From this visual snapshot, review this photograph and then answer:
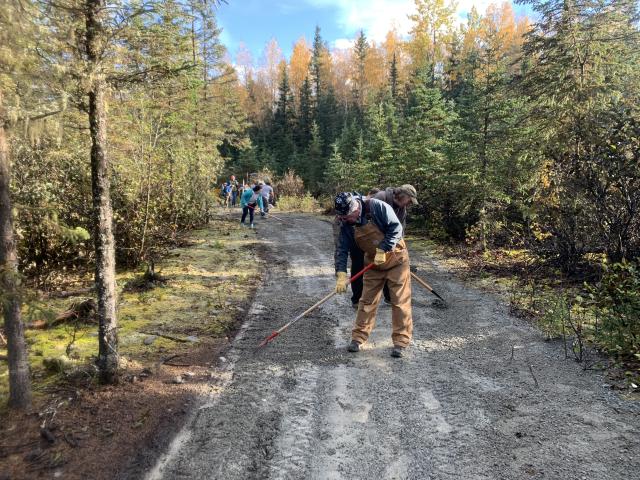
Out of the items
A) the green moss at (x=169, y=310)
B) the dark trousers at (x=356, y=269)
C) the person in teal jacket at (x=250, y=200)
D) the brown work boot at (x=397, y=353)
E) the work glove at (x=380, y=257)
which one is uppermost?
→ the person in teal jacket at (x=250, y=200)

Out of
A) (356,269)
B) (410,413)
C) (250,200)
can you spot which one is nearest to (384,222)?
(356,269)

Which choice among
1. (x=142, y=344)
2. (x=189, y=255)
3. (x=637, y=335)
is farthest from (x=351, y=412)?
(x=189, y=255)

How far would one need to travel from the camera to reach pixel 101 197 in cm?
376

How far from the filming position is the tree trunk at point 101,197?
11.8 feet

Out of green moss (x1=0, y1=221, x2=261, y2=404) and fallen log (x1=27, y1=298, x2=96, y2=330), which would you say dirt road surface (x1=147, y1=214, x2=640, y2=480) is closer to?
green moss (x1=0, y1=221, x2=261, y2=404)

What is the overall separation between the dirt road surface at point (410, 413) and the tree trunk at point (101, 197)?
115 cm

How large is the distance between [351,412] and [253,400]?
3.16 ft

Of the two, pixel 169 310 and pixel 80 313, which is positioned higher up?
pixel 80 313

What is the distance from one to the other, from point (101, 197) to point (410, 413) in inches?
137

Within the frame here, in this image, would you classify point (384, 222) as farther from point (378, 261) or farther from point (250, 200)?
point (250, 200)

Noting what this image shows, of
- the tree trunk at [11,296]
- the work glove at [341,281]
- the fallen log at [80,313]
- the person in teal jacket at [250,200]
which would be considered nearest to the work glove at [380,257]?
the work glove at [341,281]

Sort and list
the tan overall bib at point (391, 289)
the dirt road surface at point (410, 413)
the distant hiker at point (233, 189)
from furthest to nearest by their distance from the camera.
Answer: the distant hiker at point (233, 189) → the tan overall bib at point (391, 289) → the dirt road surface at point (410, 413)

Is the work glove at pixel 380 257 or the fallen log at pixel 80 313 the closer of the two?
the work glove at pixel 380 257

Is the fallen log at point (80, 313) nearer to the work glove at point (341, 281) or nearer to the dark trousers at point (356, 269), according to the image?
the work glove at point (341, 281)
